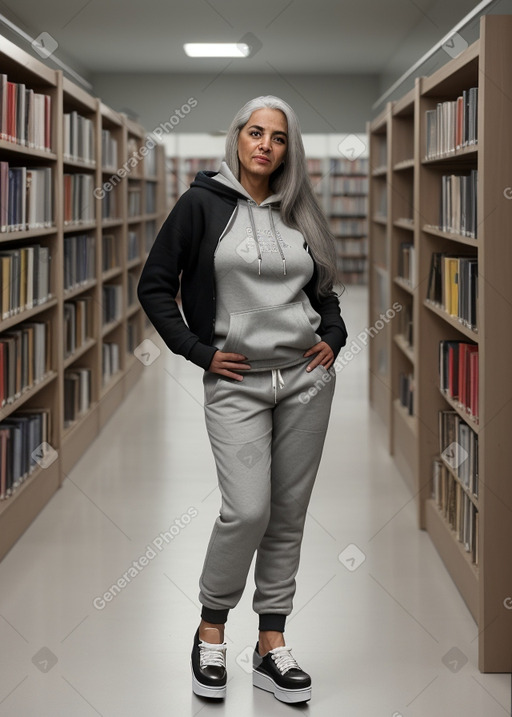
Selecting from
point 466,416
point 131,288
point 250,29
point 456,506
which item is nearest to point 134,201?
point 131,288

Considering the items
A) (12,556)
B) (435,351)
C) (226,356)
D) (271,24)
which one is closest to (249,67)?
(271,24)

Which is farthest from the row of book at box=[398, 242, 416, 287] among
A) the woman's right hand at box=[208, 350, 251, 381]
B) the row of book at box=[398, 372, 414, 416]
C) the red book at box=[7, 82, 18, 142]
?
the woman's right hand at box=[208, 350, 251, 381]

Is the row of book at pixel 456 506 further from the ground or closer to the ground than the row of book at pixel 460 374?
closer to the ground

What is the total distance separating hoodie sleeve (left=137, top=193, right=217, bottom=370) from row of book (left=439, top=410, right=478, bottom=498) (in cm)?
128

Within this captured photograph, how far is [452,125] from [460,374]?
37.2 inches

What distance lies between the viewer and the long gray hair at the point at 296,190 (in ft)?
7.59

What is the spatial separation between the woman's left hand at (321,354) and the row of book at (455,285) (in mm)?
968

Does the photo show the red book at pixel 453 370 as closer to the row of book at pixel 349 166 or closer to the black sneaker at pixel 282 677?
the black sneaker at pixel 282 677

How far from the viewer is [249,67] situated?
12250 millimetres

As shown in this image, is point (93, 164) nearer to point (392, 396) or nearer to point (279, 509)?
point (392, 396)

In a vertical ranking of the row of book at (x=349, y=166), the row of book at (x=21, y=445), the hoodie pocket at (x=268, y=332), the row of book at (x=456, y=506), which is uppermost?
the row of book at (x=349, y=166)

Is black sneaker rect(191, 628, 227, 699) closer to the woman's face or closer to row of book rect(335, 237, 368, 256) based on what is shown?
the woman's face

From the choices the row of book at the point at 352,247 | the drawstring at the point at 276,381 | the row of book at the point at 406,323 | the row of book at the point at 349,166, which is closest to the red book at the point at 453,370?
the drawstring at the point at 276,381

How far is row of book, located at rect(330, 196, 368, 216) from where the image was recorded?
1653cm
